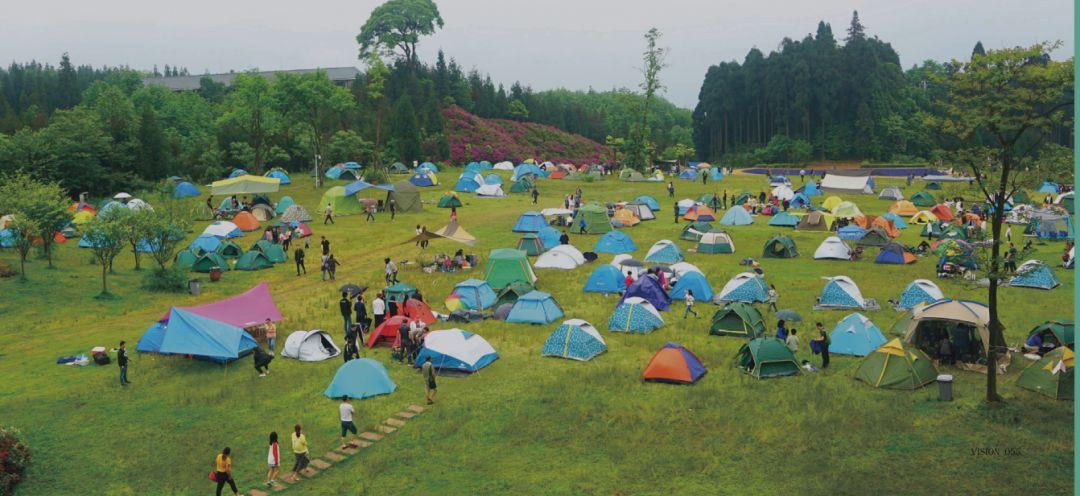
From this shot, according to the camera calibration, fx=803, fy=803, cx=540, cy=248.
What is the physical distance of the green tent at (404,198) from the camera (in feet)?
147

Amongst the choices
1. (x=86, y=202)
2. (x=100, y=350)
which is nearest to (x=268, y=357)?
(x=100, y=350)

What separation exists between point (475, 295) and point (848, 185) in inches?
1504

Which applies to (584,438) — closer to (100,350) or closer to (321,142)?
(100,350)

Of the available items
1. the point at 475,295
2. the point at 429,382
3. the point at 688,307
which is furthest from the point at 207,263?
the point at 688,307

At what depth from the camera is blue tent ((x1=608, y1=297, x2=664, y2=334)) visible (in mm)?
21641

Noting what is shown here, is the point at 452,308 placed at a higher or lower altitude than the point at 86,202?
lower

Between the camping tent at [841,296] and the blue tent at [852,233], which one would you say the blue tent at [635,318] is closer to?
the camping tent at [841,296]

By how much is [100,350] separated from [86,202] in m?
28.6

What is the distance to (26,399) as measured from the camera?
17.4 m

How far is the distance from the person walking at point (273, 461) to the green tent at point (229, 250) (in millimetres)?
20944

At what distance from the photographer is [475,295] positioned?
79.6 feet

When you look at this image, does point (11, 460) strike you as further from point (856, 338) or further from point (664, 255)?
point (664, 255)

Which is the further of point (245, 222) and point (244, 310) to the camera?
point (245, 222)

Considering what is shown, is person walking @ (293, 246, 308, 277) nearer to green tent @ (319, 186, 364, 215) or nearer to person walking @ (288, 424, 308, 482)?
green tent @ (319, 186, 364, 215)
